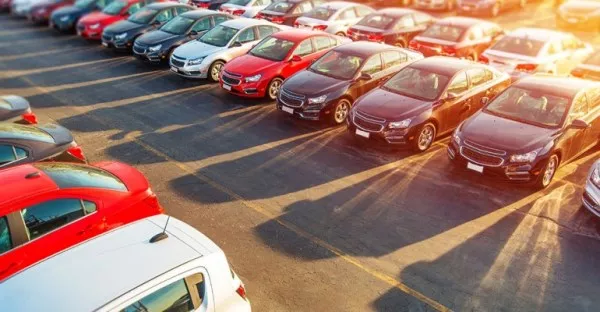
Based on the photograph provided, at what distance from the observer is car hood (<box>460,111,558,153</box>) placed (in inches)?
369

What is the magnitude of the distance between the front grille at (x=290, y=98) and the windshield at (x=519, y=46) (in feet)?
20.5

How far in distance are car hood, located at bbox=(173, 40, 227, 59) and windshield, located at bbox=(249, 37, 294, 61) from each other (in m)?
1.38

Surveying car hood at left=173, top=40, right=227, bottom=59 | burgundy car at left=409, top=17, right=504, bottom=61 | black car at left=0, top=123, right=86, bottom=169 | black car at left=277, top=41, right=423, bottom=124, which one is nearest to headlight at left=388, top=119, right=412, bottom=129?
black car at left=277, top=41, right=423, bottom=124

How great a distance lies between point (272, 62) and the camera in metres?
14.2

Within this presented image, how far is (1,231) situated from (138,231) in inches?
64.8

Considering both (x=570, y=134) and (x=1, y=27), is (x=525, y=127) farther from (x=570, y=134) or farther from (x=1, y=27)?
(x=1, y=27)

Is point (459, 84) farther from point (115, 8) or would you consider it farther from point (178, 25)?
point (115, 8)

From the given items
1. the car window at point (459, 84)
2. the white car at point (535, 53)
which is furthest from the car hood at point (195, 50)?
the white car at point (535, 53)

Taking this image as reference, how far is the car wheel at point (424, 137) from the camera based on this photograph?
10.9 m

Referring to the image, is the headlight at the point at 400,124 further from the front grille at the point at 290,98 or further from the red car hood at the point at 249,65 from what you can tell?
the red car hood at the point at 249,65

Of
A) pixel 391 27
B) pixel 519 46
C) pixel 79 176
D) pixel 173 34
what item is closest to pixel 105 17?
pixel 173 34

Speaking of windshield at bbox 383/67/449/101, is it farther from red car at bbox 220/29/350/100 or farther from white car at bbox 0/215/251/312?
white car at bbox 0/215/251/312

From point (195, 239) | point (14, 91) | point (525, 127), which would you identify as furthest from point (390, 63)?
point (14, 91)

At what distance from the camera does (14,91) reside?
15352 mm
